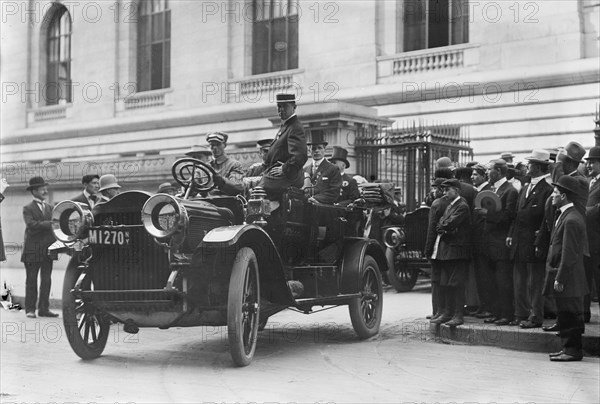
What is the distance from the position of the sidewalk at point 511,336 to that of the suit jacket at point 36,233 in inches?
242

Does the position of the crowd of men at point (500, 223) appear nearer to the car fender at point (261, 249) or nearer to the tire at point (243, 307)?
the car fender at point (261, 249)

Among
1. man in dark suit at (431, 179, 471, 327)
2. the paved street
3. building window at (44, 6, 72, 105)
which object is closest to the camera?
the paved street

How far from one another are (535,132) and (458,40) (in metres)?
3.91

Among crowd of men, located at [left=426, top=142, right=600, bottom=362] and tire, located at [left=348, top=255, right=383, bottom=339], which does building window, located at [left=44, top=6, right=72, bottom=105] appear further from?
crowd of men, located at [left=426, top=142, right=600, bottom=362]

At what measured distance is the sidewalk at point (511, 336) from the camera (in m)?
9.37

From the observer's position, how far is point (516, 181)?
12.0m

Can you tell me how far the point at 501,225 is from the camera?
431 inches

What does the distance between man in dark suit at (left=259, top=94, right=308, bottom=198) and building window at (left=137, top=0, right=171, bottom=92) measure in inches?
868

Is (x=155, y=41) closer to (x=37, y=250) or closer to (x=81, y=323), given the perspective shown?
(x=37, y=250)

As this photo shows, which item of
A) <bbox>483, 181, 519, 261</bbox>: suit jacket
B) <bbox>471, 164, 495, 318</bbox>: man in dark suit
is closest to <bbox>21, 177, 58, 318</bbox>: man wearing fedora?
<bbox>471, 164, 495, 318</bbox>: man in dark suit

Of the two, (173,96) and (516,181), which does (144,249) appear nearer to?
(516,181)

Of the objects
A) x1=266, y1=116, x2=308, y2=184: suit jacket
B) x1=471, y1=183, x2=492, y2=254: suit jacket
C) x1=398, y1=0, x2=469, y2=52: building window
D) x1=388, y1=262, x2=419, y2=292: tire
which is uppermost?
x1=398, y1=0, x2=469, y2=52: building window

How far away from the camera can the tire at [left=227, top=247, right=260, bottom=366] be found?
812 cm

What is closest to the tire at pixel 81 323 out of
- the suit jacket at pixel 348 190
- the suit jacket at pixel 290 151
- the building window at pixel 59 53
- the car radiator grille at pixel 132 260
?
the car radiator grille at pixel 132 260
